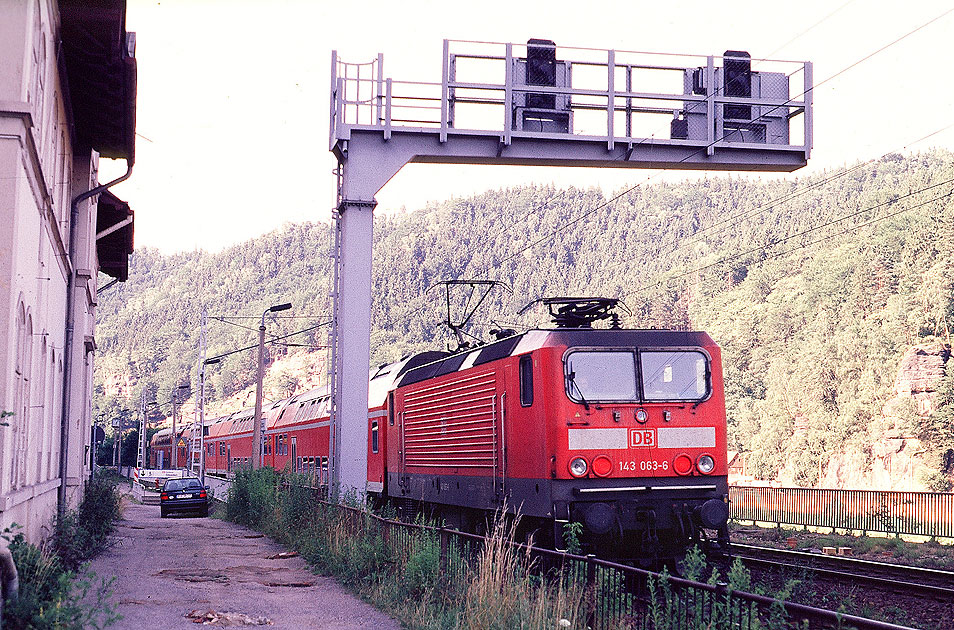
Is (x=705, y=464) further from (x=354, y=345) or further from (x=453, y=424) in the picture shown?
(x=354, y=345)

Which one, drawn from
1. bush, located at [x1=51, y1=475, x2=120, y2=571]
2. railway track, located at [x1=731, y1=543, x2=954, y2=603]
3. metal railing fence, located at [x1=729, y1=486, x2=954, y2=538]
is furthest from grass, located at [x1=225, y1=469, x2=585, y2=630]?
metal railing fence, located at [x1=729, y1=486, x2=954, y2=538]

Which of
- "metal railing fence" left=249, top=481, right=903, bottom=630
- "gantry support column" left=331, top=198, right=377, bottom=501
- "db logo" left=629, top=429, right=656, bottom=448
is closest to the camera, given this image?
"metal railing fence" left=249, top=481, right=903, bottom=630

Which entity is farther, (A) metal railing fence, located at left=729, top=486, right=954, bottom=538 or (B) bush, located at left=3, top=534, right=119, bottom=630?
(A) metal railing fence, located at left=729, top=486, right=954, bottom=538

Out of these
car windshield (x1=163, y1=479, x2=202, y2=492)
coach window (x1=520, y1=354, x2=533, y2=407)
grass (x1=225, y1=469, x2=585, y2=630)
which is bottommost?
car windshield (x1=163, y1=479, x2=202, y2=492)

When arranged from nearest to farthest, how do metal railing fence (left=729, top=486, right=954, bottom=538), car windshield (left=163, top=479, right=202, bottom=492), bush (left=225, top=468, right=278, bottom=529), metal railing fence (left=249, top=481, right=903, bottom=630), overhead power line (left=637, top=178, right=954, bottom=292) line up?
metal railing fence (left=249, top=481, right=903, bottom=630) < metal railing fence (left=729, top=486, right=954, bottom=538) < bush (left=225, top=468, right=278, bottom=529) < car windshield (left=163, top=479, right=202, bottom=492) < overhead power line (left=637, top=178, right=954, bottom=292)

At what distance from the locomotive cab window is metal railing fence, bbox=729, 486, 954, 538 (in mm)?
9758

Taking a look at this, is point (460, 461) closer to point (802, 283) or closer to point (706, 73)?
point (706, 73)

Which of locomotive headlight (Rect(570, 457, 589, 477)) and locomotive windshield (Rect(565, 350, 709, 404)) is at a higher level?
locomotive windshield (Rect(565, 350, 709, 404))

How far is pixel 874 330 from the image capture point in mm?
55188

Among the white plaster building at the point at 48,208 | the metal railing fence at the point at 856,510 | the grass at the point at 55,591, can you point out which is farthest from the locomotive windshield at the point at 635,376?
the metal railing fence at the point at 856,510

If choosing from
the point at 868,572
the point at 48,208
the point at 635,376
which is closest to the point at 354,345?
the point at 48,208

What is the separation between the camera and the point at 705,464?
1326 cm

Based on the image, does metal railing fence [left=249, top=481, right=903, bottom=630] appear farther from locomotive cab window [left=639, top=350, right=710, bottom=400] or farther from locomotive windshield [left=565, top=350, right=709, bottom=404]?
locomotive cab window [left=639, top=350, right=710, bottom=400]

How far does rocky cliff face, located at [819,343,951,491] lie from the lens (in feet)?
159
